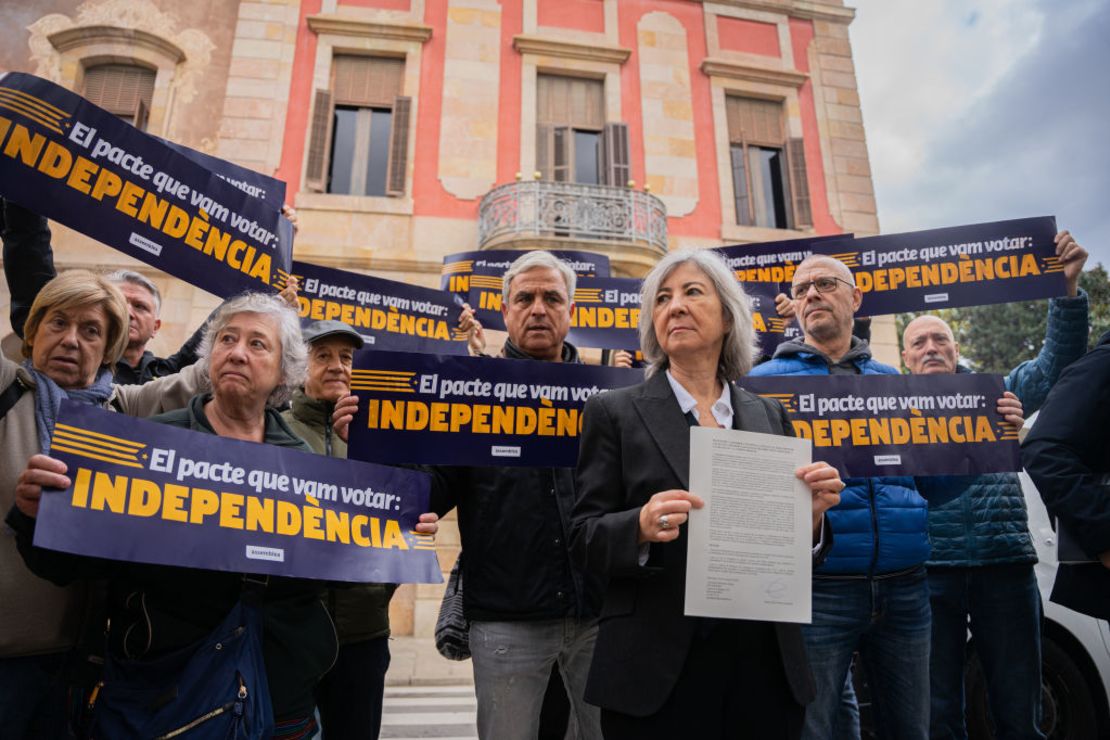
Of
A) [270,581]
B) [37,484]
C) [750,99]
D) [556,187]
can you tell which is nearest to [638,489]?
[270,581]

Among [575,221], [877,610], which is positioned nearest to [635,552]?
[877,610]

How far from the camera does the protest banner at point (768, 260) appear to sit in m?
4.21

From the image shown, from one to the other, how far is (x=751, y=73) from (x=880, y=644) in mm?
11638

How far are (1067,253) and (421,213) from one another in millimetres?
8731

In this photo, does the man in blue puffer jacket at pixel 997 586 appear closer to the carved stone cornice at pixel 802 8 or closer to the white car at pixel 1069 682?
the white car at pixel 1069 682

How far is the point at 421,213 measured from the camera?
1051 centimetres

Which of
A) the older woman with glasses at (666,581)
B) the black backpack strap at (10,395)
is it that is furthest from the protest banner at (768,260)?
the black backpack strap at (10,395)

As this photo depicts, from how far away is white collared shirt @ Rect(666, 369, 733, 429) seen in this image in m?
1.82

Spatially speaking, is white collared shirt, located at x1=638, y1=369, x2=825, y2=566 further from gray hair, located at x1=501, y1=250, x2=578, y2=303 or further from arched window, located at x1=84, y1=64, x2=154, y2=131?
arched window, located at x1=84, y1=64, x2=154, y2=131

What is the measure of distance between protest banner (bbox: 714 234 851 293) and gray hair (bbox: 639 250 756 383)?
2267mm

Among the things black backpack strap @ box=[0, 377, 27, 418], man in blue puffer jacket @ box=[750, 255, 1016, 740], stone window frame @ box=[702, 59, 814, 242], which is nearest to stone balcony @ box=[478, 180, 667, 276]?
stone window frame @ box=[702, 59, 814, 242]

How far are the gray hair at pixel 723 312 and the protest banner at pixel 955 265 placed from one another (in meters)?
1.92

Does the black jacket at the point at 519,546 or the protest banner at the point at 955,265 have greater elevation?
the protest banner at the point at 955,265

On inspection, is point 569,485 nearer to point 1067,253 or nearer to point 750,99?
point 1067,253
